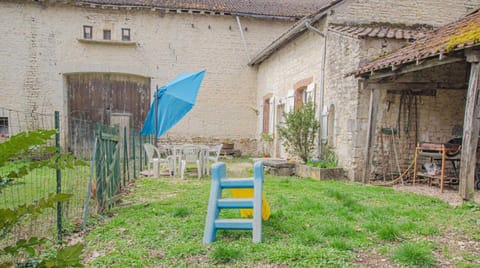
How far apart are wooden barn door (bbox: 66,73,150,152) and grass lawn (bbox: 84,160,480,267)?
870cm

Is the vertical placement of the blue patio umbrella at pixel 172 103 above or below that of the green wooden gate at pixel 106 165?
above

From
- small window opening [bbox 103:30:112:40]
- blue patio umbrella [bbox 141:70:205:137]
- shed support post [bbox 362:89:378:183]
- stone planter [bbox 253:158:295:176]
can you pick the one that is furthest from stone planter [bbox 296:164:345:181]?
small window opening [bbox 103:30:112:40]

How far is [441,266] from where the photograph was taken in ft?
9.21

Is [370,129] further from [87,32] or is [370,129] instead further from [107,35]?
[87,32]

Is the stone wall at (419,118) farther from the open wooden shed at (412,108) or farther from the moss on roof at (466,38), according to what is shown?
the moss on roof at (466,38)

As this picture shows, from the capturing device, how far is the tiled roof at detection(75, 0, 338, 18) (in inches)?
507

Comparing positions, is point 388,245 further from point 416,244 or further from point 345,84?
point 345,84

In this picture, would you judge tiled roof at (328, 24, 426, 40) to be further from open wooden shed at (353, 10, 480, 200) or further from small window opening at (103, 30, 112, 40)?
small window opening at (103, 30, 112, 40)

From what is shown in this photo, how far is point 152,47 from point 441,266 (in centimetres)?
1236

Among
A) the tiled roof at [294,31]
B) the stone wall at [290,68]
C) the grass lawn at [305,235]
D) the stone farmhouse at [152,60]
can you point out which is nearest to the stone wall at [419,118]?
the stone wall at [290,68]

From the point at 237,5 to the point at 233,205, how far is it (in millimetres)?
11892

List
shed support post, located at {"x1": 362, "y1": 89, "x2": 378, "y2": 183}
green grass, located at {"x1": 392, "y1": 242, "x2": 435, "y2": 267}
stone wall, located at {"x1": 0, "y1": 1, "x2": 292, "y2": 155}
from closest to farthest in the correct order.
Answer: green grass, located at {"x1": 392, "y1": 242, "x2": 435, "y2": 267}, shed support post, located at {"x1": 362, "y1": 89, "x2": 378, "y2": 183}, stone wall, located at {"x1": 0, "y1": 1, "x2": 292, "y2": 155}

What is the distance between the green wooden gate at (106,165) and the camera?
13.8 feet

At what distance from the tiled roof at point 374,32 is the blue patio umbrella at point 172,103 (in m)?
3.30
